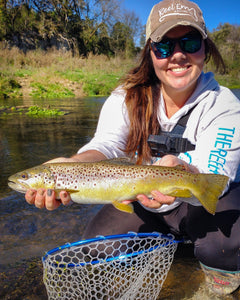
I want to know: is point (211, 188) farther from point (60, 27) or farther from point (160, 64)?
point (60, 27)

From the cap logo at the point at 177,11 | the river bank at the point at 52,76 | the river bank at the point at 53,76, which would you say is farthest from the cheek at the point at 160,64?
the river bank at the point at 52,76

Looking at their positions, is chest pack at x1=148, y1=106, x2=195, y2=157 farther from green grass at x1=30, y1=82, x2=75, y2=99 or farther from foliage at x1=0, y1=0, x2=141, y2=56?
foliage at x1=0, y1=0, x2=141, y2=56

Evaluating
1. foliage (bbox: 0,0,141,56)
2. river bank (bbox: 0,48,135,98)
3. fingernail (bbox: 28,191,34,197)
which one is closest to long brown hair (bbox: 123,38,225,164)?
fingernail (bbox: 28,191,34,197)

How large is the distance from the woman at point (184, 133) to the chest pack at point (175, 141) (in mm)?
34

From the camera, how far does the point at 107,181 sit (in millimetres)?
2373

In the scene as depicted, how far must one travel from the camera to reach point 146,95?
9.98 feet

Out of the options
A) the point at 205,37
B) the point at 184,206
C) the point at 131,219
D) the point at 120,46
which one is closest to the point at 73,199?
the point at 131,219

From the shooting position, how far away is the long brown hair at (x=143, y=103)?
297 centimetres

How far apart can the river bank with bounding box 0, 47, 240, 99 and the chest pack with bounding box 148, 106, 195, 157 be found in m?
15.9

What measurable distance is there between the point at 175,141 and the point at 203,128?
0.33 metres

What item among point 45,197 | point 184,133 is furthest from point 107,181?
point 184,133

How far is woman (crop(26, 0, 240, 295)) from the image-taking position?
232 cm

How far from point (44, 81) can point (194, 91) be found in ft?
63.3

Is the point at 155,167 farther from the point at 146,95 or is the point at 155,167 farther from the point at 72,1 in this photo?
the point at 72,1
